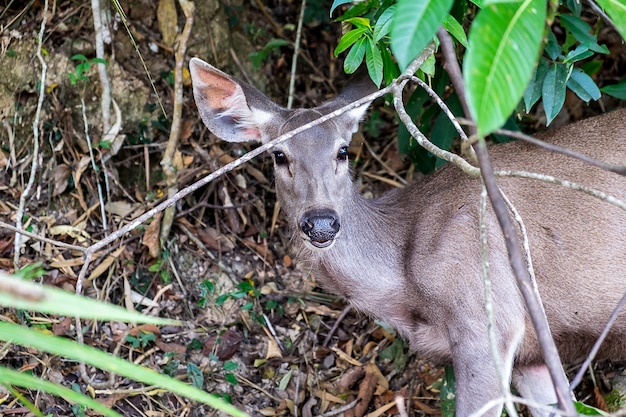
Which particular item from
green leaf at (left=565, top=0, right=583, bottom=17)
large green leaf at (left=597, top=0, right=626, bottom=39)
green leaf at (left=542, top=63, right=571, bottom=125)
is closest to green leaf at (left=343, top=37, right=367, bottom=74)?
green leaf at (left=542, top=63, right=571, bottom=125)

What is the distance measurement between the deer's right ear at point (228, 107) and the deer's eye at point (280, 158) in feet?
1.04

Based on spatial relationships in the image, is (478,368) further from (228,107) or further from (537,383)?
(228,107)

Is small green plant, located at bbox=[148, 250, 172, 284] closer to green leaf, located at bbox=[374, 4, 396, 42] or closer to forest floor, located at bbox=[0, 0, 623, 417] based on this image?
forest floor, located at bbox=[0, 0, 623, 417]

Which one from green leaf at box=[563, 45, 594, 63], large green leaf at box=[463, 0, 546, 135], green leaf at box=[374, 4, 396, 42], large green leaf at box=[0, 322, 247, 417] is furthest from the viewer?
green leaf at box=[563, 45, 594, 63]

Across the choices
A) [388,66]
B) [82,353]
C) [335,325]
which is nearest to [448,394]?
[335,325]

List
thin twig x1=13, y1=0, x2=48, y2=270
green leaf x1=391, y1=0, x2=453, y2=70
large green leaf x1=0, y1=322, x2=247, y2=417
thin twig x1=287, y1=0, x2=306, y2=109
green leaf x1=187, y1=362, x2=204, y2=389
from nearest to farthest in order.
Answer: large green leaf x1=0, y1=322, x2=247, y2=417
green leaf x1=391, y1=0, x2=453, y2=70
green leaf x1=187, y1=362, x2=204, y2=389
thin twig x1=13, y1=0, x2=48, y2=270
thin twig x1=287, y1=0, x2=306, y2=109

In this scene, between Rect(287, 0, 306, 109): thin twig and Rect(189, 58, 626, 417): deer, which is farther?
Rect(287, 0, 306, 109): thin twig

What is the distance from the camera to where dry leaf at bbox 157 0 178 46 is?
22.1 ft

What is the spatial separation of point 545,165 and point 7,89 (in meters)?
4.15

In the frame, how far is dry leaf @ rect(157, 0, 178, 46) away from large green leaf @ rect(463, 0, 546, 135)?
4922 millimetres

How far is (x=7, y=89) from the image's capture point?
6.26 metres

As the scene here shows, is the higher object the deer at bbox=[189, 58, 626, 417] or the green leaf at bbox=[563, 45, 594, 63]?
the green leaf at bbox=[563, 45, 594, 63]

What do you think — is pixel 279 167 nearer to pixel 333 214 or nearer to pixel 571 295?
pixel 333 214

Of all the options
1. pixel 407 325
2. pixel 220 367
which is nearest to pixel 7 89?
pixel 220 367
